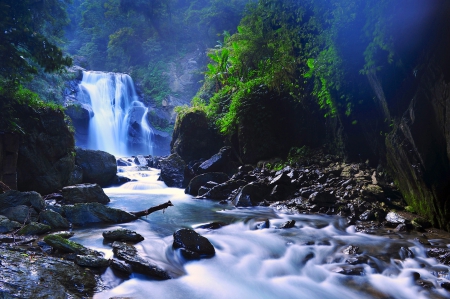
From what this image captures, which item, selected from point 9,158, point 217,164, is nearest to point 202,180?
point 217,164

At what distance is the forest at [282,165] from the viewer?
5.04 m

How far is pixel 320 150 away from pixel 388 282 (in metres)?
7.56

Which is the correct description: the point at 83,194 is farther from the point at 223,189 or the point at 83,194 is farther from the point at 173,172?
the point at 173,172

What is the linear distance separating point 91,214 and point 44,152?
4.29 meters

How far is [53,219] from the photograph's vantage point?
21.4 ft

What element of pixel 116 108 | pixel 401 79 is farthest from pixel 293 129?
pixel 116 108

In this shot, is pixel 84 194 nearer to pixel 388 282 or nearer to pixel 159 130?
pixel 388 282

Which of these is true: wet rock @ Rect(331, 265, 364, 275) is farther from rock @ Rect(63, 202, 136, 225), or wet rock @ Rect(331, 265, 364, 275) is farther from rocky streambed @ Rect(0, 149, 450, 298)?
rock @ Rect(63, 202, 136, 225)

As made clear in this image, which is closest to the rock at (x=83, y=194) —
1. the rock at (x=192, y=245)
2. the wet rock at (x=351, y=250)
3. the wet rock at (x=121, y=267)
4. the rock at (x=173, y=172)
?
the rock at (x=173, y=172)

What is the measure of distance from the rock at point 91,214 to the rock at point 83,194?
193cm

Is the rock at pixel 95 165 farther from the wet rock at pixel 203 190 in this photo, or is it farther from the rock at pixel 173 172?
the wet rock at pixel 203 190

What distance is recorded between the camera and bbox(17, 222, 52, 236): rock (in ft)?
18.7

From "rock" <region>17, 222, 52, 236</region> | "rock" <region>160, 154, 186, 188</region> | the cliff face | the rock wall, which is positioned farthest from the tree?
the cliff face

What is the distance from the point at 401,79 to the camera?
669 centimetres
